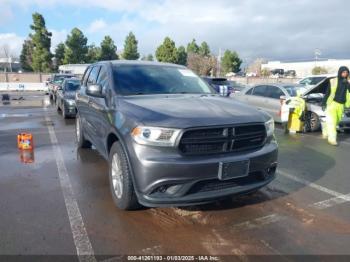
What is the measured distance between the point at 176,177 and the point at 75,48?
50861mm

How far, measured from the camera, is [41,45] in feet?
160

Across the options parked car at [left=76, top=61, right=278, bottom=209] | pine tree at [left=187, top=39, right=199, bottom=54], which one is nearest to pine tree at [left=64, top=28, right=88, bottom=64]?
pine tree at [left=187, top=39, right=199, bottom=54]

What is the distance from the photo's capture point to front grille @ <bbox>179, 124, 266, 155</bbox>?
3.68 m

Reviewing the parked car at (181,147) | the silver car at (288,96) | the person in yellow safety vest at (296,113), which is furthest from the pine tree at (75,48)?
the parked car at (181,147)

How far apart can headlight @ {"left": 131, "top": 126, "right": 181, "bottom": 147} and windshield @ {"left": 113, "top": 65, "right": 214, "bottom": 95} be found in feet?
4.01

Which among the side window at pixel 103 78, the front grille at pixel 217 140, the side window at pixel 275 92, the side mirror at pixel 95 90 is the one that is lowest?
the front grille at pixel 217 140

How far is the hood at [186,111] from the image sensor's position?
12.1ft

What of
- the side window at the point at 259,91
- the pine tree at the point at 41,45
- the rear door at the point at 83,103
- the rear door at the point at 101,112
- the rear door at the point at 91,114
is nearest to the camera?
the rear door at the point at 101,112

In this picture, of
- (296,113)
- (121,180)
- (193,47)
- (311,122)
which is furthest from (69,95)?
(193,47)

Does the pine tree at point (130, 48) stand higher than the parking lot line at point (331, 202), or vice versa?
the pine tree at point (130, 48)

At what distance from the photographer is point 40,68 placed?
165 ft

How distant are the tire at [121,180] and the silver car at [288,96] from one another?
272 inches

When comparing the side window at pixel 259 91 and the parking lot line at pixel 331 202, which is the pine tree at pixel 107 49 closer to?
the side window at pixel 259 91

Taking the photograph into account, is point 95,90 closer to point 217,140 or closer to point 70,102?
point 217,140
